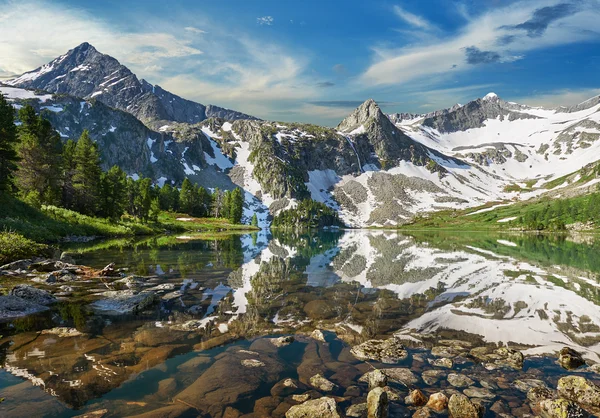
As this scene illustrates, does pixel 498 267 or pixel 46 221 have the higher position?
pixel 46 221

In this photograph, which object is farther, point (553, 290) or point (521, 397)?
point (553, 290)

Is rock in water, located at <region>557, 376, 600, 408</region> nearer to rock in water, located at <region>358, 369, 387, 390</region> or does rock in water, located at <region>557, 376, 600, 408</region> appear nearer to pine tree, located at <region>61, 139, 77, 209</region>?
rock in water, located at <region>358, 369, 387, 390</region>

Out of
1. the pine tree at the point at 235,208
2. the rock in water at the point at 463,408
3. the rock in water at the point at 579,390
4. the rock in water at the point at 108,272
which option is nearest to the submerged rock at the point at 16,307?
the rock in water at the point at 108,272

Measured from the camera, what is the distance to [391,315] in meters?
19.5

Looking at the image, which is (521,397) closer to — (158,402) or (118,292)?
(158,402)

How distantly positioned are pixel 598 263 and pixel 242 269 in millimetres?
45869

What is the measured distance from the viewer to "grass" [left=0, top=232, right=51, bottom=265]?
96.8 ft

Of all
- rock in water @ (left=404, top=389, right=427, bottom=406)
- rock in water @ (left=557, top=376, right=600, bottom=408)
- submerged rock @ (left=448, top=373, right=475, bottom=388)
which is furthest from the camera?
submerged rock @ (left=448, top=373, right=475, bottom=388)

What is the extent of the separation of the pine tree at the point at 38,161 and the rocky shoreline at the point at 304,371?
5437 centimetres

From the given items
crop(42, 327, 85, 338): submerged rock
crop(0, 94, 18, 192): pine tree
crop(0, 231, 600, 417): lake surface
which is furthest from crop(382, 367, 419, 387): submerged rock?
crop(0, 94, 18, 192): pine tree

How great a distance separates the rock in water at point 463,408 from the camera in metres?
9.12

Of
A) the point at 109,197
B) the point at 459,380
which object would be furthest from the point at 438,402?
the point at 109,197

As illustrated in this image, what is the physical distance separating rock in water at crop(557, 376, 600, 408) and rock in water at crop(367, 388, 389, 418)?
19.1 feet

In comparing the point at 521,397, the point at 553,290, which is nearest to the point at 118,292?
the point at 521,397
